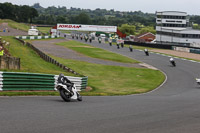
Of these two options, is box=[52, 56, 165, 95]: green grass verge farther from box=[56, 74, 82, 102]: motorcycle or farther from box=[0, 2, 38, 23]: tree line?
box=[0, 2, 38, 23]: tree line

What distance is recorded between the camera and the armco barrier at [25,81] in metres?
15.9

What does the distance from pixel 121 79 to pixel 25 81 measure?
586 inches

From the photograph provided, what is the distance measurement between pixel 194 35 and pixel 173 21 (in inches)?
479

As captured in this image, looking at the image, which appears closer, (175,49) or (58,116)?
(58,116)

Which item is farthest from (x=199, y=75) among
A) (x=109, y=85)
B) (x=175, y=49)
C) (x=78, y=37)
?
(x=78, y=37)

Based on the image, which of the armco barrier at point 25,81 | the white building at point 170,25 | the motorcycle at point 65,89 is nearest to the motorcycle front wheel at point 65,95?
the motorcycle at point 65,89

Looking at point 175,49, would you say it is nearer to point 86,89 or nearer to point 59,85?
point 86,89

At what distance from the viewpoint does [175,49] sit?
7200 cm

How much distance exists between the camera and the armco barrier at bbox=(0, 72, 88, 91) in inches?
627

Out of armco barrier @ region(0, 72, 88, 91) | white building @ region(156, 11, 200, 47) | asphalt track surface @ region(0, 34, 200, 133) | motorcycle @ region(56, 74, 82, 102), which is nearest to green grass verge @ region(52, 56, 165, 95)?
armco barrier @ region(0, 72, 88, 91)

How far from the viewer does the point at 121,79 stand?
3069 centimetres

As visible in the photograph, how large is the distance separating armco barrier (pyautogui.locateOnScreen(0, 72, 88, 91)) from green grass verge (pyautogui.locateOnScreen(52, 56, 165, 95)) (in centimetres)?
500

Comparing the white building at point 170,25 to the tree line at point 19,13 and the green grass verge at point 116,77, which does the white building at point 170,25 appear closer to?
the tree line at point 19,13

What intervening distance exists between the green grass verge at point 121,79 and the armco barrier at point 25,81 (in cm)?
500
